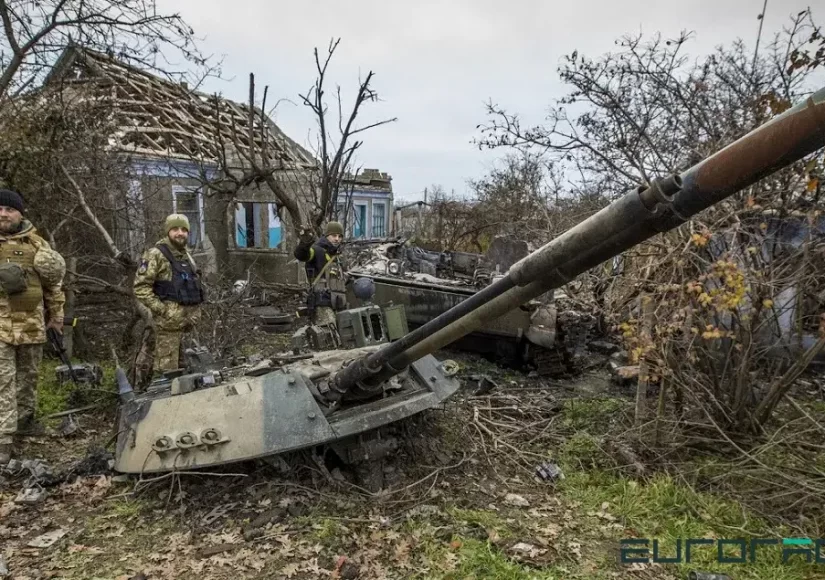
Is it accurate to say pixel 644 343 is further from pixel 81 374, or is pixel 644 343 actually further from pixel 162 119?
pixel 162 119

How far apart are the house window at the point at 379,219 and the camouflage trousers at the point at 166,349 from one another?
14450 mm

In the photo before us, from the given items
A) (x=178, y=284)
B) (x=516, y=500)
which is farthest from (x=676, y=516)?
(x=178, y=284)

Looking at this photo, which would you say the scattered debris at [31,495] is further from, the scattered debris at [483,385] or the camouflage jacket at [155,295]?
the scattered debris at [483,385]

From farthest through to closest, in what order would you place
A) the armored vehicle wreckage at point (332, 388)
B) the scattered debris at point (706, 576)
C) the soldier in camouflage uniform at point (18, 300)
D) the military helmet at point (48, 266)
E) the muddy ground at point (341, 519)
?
1. the military helmet at point (48, 266)
2. the soldier in camouflage uniform at point (18, 300)
3. the muddy ground at point (341, 519)
4. the scattered debris at point (706, 576)
5. the armored vehicle wreckage at point (332, 388)

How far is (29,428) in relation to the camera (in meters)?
5.14

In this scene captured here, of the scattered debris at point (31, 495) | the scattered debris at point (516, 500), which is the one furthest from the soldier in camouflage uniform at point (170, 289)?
the scattered debris at point (516, 500)

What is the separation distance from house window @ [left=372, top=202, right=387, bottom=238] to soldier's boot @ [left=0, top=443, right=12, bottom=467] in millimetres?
15398

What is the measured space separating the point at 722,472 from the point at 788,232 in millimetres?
1946

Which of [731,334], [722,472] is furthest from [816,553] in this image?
[731,334]

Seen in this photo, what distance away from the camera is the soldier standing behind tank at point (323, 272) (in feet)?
21.8

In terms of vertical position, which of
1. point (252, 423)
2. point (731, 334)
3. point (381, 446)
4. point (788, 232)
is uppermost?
point (788, 232)

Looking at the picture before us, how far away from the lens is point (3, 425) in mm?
4551

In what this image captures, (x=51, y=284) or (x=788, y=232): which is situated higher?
(x=788, y=232)

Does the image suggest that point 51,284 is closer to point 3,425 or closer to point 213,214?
point 3,425
